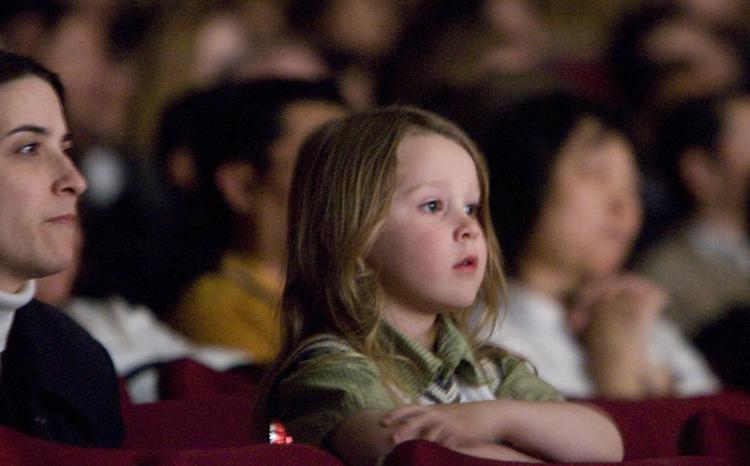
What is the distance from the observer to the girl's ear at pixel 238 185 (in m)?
2.39

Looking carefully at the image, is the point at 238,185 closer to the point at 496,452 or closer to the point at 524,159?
the point at 524,159

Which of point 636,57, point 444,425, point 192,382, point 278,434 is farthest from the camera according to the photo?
point 636,57

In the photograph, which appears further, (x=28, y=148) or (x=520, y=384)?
(x=520, y=384)

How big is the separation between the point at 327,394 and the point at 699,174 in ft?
7.00

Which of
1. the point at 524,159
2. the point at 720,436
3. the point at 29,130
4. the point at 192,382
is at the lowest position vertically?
the point at 192,382

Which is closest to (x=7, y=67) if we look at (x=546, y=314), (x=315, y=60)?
(x=546, y=314)

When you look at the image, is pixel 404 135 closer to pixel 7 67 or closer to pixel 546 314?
pixel 7 67

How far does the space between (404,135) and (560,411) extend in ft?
0.99

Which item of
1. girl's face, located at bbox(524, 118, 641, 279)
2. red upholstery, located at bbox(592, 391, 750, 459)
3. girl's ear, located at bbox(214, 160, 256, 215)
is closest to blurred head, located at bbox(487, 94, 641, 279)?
girl's face, located at bbox(524, 118, 641, 279)

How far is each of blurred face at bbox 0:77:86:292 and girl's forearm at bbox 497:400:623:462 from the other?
41 centimetres

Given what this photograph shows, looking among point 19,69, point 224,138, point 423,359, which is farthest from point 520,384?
point 224,138

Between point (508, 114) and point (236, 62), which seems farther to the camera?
point (236, 62)

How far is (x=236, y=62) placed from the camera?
3.72 meters

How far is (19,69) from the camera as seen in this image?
1.27 metres
